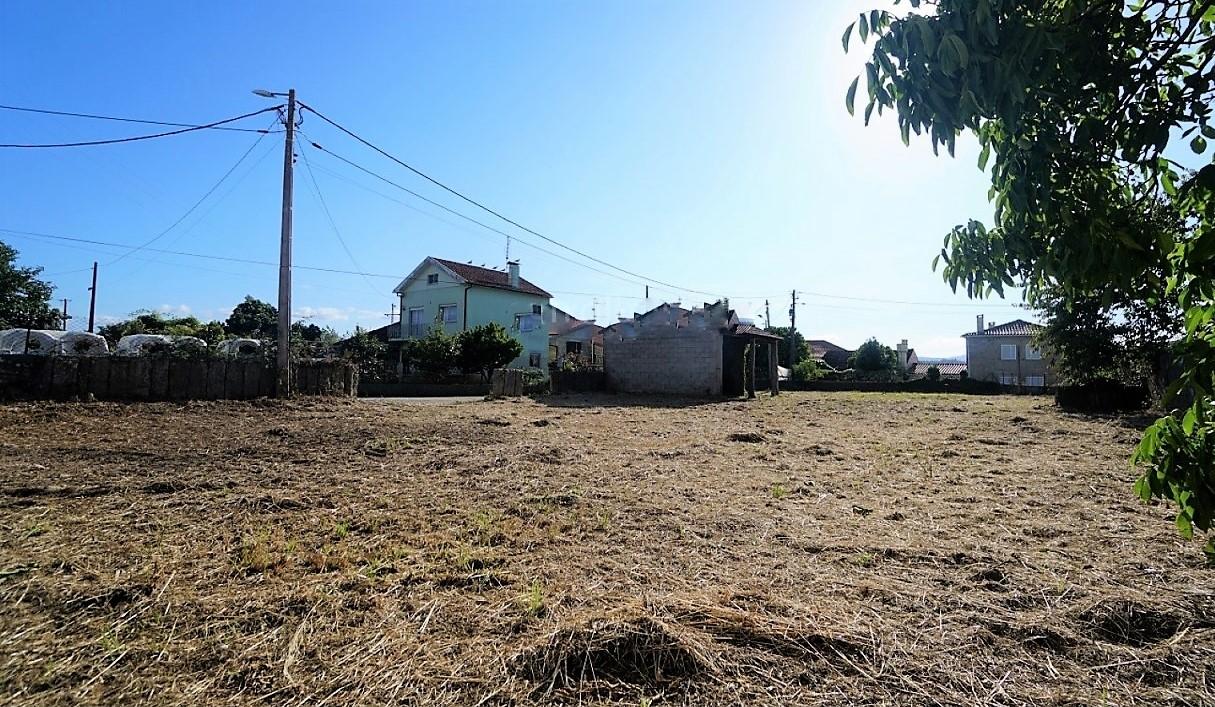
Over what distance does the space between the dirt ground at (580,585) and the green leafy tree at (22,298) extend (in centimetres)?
2760

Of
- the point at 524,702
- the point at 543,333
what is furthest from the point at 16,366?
the point at 543,333

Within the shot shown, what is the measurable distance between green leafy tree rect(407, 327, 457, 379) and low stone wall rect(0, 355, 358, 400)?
399 inches

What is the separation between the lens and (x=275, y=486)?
189 inches

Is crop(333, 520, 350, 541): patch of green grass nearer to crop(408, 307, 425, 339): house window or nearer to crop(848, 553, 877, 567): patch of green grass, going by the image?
crop(848, 553, 877, 567): patch of green grass

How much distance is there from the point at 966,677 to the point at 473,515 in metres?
2.98

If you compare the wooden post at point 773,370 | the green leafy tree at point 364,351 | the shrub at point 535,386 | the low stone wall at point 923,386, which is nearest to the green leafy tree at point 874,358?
the low stone wall at point 923,386

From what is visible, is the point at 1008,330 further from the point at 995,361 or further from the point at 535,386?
the point at 535,386

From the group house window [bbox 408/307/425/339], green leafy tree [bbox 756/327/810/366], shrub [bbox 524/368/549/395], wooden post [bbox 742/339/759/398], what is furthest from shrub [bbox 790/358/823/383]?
house window [bbox 408/307/425/339]

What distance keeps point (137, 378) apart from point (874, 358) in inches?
1383

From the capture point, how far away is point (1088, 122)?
1.45 m

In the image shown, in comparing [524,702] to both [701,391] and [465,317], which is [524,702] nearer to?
[701,391]

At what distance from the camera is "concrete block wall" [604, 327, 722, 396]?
2061 centimetres

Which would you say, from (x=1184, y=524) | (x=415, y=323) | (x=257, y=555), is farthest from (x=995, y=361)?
(x=257, y=555)

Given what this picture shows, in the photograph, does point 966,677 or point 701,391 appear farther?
point 701,391
